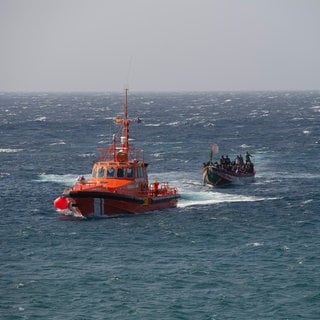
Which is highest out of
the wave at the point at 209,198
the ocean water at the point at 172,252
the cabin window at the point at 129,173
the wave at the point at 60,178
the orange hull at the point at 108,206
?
the cabin window at the point at 129,173

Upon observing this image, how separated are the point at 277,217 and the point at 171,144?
234ft

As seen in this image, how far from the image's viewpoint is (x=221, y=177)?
86.5m

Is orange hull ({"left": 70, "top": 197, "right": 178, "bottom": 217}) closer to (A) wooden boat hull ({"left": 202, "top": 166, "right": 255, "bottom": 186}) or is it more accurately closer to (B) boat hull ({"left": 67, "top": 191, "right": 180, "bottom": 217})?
(B) boat hull ({"left": 67, "top": 191, "right": 180, "bottom": 217})

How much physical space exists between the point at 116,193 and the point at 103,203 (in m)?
1.34

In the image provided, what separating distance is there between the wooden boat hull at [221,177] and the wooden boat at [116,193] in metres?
14.7

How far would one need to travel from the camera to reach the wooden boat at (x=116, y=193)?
65.0 meters

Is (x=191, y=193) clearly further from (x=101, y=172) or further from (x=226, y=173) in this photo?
(x=101, y=172)

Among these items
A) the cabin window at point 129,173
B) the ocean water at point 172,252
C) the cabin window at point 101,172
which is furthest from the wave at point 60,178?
the cabin window at point 129,173

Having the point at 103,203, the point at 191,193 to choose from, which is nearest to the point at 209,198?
the point at 191,193

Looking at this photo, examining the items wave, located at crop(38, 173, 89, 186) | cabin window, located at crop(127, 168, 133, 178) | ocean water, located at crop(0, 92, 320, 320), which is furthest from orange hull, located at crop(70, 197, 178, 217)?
wave, located at crop(38, 173, 89, 186)

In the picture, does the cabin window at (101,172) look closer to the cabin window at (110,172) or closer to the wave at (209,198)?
the cabin window at (110,172)

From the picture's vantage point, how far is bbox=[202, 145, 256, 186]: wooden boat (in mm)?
85938

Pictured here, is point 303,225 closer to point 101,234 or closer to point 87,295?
point 101,234

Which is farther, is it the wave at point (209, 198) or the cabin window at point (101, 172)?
the wave at point (209, 198)
